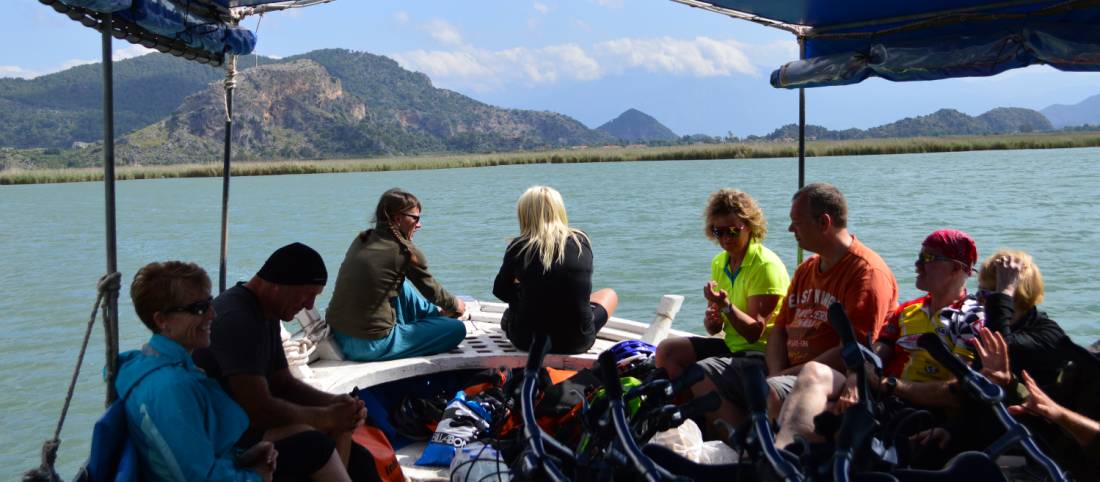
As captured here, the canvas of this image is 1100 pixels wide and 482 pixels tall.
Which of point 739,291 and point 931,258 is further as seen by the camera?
point 739,291

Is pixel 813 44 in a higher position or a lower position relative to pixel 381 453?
higher

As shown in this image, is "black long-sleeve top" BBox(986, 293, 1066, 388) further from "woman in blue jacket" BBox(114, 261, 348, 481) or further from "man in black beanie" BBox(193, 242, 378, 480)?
"woman in blue jacket" BBox(114, 261, 348, 481)

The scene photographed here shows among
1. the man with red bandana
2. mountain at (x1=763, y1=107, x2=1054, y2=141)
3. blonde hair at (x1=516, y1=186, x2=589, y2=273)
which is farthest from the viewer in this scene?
mountain at (x1=763, y1=107, x2=1054, y2=141)

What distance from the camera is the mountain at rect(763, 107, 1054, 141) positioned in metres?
86.7

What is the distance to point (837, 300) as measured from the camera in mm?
3361

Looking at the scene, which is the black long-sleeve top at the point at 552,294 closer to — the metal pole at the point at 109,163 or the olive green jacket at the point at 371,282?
the olive green jacket at the point at 371,282

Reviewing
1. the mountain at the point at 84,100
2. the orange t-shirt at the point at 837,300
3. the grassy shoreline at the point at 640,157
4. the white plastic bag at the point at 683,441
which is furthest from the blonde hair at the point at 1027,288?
the mountain at the point at 84,100

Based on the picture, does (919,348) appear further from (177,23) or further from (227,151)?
(227,151)

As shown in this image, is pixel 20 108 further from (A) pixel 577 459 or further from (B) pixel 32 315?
(A) pixel 577 459

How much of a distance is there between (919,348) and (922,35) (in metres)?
1.83

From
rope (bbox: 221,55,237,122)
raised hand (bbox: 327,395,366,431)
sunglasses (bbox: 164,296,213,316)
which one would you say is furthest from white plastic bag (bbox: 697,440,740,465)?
rope (bbox: 221,55,237,122)

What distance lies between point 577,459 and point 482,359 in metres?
2.65

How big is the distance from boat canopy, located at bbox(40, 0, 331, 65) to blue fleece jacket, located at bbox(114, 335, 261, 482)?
1046 millimetres

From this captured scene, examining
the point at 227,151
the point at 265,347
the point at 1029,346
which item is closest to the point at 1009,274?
the point at 1029,346
